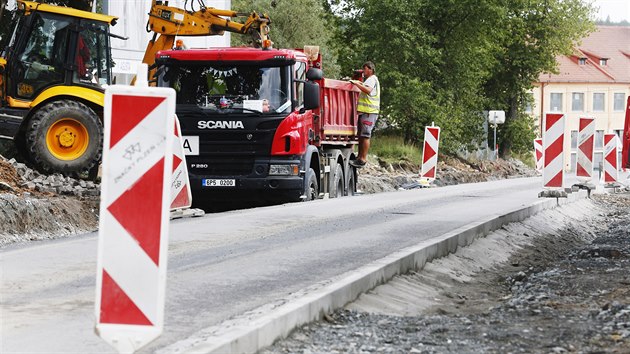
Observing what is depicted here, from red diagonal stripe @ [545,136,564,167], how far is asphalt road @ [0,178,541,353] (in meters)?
1.96

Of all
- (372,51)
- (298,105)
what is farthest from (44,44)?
(372,51)

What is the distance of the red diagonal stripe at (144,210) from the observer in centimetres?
598

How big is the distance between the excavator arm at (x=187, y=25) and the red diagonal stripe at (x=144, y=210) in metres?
17.9

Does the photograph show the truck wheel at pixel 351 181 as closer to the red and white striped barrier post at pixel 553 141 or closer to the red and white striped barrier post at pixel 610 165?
the red and white striped barrier post at pixel 553 141

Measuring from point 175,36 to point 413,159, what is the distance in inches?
889

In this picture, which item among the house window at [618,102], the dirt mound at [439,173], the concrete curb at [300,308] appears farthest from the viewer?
the house window at [618,102]

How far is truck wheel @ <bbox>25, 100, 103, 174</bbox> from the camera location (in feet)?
65.2

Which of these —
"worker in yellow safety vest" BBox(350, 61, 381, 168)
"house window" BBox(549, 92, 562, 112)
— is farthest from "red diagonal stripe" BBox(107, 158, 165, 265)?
"house window" BBox(549, 92, 562, 112)

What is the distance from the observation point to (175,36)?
23.9 meters

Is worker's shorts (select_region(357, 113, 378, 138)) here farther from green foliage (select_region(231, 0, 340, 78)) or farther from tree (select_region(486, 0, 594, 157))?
tree (select_region(486, 0, 594, 157))

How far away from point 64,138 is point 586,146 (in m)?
11.5

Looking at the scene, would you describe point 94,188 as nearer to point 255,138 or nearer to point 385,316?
point 255,138

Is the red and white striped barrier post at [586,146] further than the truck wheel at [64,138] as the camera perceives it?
Yes

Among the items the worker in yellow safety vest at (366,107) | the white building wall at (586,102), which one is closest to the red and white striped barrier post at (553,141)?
the worker in yellow safety vest at (366,107)
